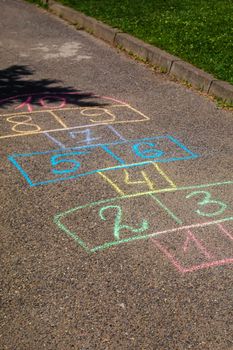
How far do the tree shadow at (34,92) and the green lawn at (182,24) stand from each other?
5.40 feet

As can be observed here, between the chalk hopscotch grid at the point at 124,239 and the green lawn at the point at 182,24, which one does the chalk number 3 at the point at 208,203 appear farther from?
the green lawn at the point at 182,24

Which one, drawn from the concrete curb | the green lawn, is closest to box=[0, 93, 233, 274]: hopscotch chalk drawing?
the concrete curb

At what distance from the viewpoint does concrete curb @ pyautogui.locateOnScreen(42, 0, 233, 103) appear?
6512mm

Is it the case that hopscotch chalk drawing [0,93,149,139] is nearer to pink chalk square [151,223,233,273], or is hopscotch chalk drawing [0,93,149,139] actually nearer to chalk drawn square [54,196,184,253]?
chalk drawn square [54,196,184,253]

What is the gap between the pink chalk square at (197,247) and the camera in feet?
11.4

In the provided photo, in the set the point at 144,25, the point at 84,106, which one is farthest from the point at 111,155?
the point at 144,25

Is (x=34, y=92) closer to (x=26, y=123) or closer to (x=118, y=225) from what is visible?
(x=26, y=123)

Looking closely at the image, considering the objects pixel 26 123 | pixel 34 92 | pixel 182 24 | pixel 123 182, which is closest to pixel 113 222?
pixel 123 182

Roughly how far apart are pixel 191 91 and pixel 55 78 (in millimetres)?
1720

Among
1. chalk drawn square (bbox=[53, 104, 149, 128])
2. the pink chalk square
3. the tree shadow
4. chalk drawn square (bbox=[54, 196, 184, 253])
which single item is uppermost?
the pink chalk square

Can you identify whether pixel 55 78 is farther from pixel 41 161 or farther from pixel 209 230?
pixel 209 230

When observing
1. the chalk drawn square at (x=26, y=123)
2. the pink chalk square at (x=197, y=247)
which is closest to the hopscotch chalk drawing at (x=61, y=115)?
the chalk drawn square at (x=26, y=123)

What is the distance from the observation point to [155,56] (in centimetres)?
760

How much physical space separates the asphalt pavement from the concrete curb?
216mm
